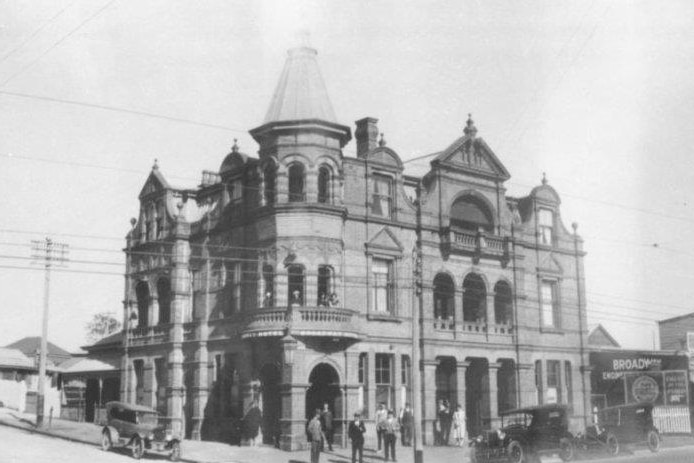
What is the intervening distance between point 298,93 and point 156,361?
1561 centimetres

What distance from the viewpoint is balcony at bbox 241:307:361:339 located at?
3109 cm

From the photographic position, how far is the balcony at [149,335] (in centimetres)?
3950

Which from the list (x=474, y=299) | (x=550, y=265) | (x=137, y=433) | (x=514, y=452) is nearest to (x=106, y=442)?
(x=137, y=433)

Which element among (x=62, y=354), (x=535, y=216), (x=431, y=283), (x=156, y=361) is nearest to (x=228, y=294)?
(x=156, y=361)

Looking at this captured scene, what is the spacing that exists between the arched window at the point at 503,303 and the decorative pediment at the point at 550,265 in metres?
2.67

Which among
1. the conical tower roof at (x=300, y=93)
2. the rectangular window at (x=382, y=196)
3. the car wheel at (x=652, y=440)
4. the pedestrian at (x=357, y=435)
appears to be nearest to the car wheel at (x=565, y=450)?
the car wheel at (x=652, y=440)

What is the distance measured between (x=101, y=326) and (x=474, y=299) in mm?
70318

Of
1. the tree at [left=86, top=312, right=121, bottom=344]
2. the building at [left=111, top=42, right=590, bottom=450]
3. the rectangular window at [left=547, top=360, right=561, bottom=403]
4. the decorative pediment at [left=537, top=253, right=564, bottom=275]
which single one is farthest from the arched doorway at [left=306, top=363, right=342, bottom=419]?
the tree at [left=86, top=312, right=121, bottom=344]

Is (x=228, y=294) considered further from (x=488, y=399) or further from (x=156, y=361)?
(x=488, y=399)

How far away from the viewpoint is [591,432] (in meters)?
29.5

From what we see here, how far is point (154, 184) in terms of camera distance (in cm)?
4228

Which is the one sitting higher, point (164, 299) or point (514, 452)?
point (164, 299)

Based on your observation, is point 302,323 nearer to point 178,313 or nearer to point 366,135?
point 178,313

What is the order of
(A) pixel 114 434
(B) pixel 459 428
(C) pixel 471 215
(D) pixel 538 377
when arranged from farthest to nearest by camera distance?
1. (D) pixel 538 377
2. (C) pixel 471 215
3. (B) pixel 459 428
4. (A) pixel 114 434
